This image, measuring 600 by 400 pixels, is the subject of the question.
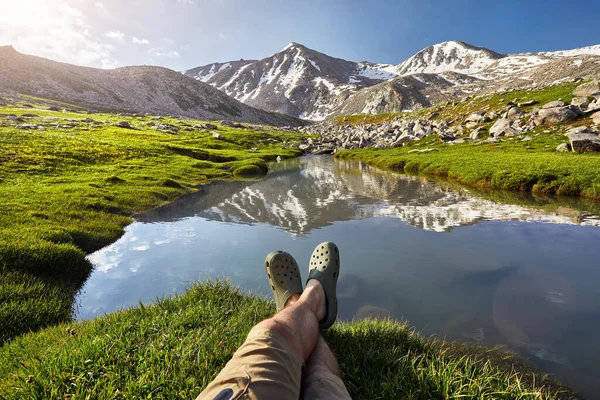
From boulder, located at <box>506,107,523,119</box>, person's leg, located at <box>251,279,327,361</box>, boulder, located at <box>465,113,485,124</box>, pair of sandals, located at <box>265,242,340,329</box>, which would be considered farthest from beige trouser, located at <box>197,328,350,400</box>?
boulder, located at <box>465,113,485,124</box>

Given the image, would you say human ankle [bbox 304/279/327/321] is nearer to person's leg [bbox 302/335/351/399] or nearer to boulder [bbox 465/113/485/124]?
person's leg [bbox 302/335/351/399]

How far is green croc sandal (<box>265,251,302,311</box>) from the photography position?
219 inches

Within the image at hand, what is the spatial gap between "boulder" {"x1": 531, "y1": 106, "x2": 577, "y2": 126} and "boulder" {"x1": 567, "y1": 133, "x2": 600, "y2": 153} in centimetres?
1594

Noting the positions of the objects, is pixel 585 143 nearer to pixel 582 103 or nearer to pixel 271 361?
pixel 582 103

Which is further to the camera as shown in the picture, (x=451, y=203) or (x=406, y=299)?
(x=451, y=203)

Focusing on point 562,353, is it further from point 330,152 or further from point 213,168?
point 330,152

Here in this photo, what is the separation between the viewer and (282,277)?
5719 millimetres

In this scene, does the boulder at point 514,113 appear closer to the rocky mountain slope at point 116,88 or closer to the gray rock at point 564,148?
the gray rock at point 564,148

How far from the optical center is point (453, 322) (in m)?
6.07

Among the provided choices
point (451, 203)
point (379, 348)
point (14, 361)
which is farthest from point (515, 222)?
point (14, 361)

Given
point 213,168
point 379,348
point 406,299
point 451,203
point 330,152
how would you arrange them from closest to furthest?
point 379,348
point 406,299
point 451,203
point 213,168
point 330,152

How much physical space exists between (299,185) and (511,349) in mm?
23004

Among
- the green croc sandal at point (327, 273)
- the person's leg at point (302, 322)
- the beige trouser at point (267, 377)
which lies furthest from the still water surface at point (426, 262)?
the beige trouser at point (267, 377)

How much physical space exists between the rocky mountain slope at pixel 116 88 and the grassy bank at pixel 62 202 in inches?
4179
